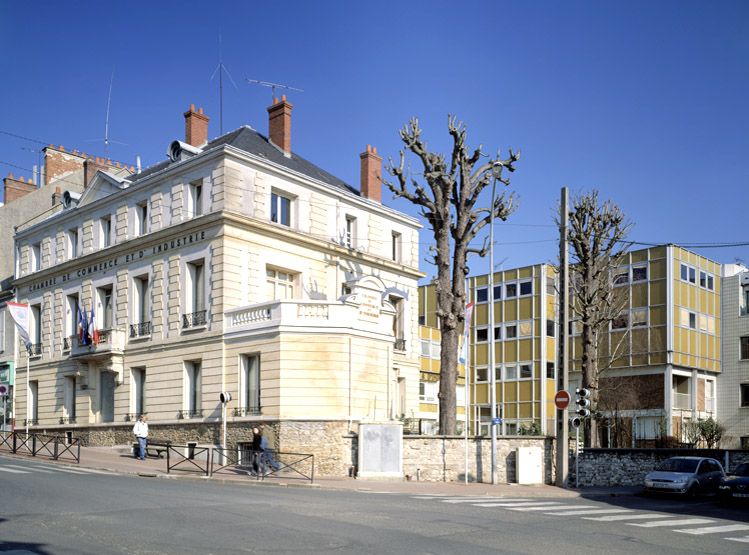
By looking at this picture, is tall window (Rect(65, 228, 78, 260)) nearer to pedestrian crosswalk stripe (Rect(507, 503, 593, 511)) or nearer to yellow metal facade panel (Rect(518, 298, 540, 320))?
yellow metal facade panel (Rect(518, 298, 540, 320))

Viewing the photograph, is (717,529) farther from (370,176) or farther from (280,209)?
(370,176)

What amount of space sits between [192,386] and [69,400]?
371 inches

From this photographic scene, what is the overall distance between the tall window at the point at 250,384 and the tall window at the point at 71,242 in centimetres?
1435

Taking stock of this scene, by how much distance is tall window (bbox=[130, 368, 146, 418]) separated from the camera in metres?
35.9

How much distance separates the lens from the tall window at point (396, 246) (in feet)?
138

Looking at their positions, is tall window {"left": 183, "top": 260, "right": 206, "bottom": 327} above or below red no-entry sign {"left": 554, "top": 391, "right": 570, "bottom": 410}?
above

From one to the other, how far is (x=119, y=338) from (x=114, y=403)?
2901 mm

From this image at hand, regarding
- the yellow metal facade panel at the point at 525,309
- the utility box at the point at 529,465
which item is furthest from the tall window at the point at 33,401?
the yellow metal facade panel at the point at 525,309

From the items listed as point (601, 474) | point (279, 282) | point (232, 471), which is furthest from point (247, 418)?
point (601, 474)

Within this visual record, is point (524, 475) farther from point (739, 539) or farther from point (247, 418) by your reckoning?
point (739, 539)

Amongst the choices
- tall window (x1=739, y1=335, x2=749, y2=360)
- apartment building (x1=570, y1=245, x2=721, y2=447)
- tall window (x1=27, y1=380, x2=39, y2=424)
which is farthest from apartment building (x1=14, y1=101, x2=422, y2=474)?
tall window (x1=739, y1=335, x2=749, y2=360)

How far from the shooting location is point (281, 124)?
38.8m

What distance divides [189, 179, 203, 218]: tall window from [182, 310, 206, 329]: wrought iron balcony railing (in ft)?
13.3

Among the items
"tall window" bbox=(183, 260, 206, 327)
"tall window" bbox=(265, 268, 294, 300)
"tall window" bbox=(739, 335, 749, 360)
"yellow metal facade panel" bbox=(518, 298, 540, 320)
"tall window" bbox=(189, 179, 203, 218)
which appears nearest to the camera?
"tall window" bbox=(183, 260, 206, 327)
